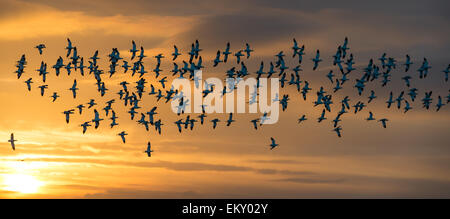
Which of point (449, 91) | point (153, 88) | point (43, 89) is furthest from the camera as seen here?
point (153, 88)

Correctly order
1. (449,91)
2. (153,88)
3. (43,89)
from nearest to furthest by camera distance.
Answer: (449,91) < (43,89) < (153,88)

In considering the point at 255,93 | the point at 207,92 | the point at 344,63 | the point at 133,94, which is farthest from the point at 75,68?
the point at 344,63

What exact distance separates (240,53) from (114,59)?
930 inches

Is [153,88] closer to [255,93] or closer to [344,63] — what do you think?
[255,93]

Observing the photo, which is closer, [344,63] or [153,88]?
[344,63]

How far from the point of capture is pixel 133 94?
11831cm

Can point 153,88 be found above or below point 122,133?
above

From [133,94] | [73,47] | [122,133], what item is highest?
[73,47]

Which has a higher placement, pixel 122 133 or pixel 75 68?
pixel 75 68

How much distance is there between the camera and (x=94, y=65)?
114000 millimetres

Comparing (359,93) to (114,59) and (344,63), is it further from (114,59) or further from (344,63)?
(114,59)

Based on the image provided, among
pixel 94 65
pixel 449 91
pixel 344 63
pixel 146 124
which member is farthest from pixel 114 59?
pixel 449 91

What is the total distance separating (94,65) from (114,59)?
4.28 m

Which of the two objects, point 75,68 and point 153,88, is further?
point 153,88
